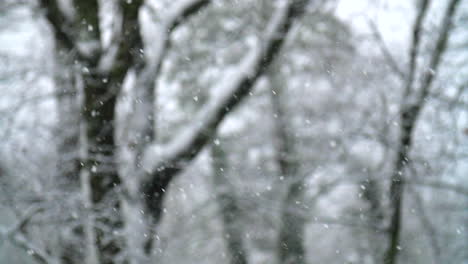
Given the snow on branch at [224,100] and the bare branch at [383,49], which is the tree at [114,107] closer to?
the snow on branch at [224,100]

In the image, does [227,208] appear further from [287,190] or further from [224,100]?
[224,100]

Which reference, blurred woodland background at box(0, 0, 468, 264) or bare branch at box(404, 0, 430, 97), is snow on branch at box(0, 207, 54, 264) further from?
bare branch at box(404, 0, 430, 97)

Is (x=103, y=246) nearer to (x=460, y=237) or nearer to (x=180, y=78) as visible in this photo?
(x=180, y=78)

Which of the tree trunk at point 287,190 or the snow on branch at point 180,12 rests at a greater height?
the snow on branch at point 180,12

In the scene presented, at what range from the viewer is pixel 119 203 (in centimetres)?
522

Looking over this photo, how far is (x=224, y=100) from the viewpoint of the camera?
548cm

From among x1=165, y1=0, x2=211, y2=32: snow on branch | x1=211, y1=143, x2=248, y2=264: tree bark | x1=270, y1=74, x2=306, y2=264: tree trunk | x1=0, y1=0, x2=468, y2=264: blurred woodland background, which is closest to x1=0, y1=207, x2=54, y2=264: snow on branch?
x1=0, y1=0, x2=468, y2=264: blurred woodland background

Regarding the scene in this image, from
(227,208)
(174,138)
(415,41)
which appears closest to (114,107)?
(174,138)

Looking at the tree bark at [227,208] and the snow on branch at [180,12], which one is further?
the tree bark at [227,208]

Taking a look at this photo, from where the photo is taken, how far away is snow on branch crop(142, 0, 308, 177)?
17.8 feet

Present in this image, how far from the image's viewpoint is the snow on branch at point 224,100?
5418 millimetres

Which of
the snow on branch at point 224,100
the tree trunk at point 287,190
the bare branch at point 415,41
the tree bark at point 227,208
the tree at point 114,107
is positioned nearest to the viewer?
the tree at point 114,107

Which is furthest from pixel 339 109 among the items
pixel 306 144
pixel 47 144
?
pixel 47 144

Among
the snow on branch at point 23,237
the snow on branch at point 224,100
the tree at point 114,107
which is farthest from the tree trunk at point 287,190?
the snow on branch at point 23,237
